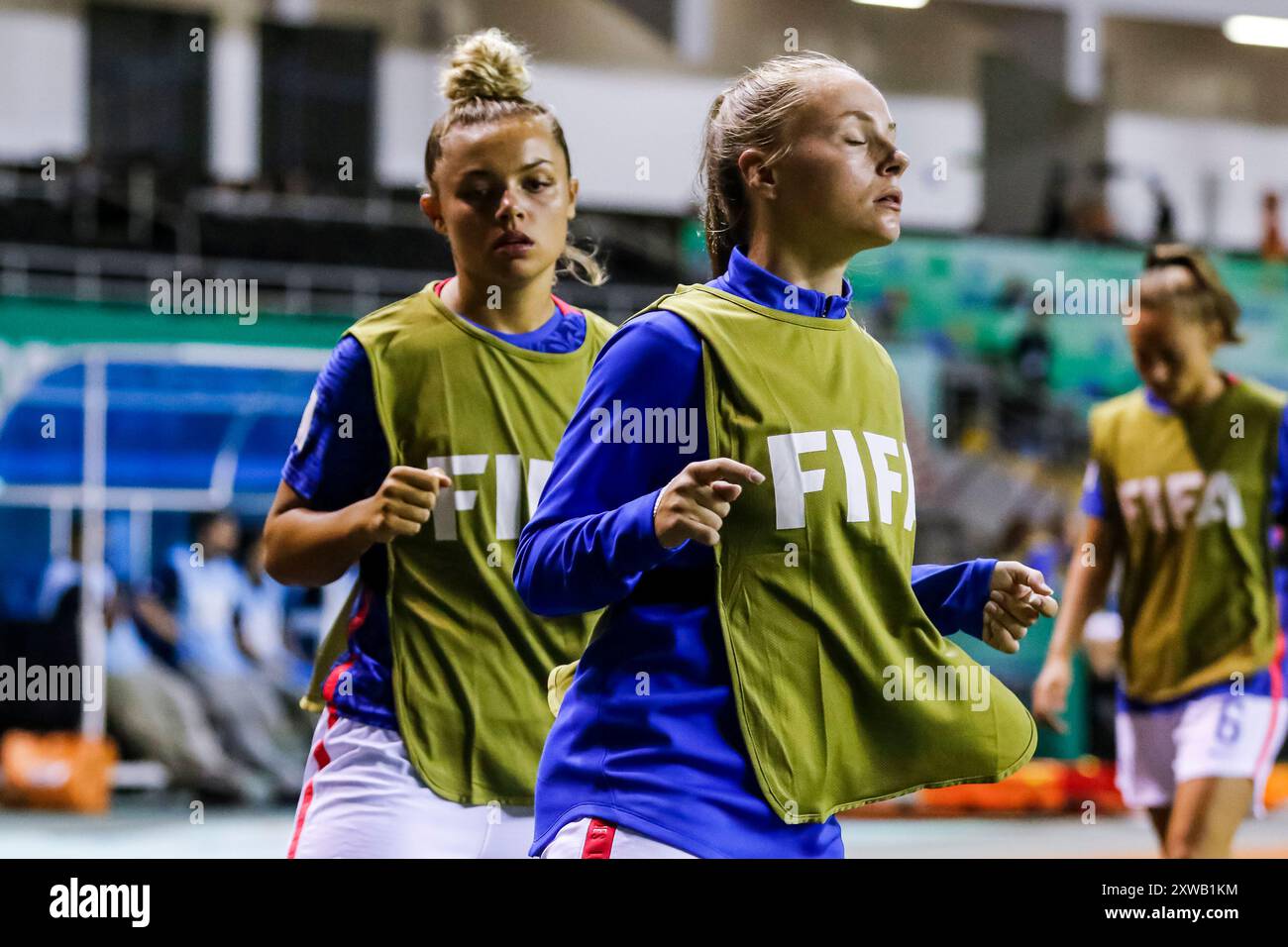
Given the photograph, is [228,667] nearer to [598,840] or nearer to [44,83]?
[44,83]

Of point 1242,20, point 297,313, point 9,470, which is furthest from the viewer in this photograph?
point 1242,20

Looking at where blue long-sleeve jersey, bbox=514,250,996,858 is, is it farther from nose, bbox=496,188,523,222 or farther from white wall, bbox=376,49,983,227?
white wall, bbox=376,49,983,227

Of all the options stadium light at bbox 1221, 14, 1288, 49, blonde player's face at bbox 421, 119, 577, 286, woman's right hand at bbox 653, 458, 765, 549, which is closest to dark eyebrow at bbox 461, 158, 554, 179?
blonde player's face at bbox 421, 119, 577, 286

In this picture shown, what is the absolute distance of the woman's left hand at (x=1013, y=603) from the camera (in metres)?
2.42

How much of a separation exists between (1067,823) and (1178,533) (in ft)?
23.9

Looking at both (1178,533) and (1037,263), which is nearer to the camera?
(1178,533)

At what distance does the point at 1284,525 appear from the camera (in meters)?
5.06

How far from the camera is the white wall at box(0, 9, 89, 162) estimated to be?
15016mm

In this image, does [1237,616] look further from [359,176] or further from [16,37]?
[16,37]

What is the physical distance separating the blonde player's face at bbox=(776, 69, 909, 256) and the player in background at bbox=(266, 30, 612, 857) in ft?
2.49

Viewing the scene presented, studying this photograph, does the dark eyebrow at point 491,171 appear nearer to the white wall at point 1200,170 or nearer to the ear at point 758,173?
the ear at point 758,173

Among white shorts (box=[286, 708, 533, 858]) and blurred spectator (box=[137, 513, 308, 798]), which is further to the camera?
blurred spectator (box=[137, 513, 308, 798])

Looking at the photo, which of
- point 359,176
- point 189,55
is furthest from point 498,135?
point 189,55

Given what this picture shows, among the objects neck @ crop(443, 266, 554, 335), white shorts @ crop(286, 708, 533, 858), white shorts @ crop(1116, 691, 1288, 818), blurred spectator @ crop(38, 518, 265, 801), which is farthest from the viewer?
blurred spectator @ crop(38, 518, 265, 801)
